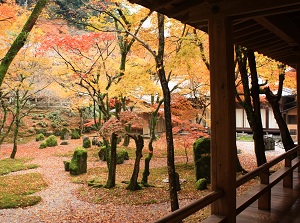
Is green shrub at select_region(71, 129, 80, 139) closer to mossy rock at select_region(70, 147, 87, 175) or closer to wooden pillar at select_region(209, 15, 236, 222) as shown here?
mossy rock at select_region(70, 147, 87, 175)

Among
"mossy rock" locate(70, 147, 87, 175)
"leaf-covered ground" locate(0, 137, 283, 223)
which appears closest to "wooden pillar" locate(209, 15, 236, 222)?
"leaf-covered ground" locate(0, 137, 283, 223)

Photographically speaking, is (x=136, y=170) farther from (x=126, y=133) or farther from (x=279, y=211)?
(x=279, y=211)

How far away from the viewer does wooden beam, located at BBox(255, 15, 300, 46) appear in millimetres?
3234

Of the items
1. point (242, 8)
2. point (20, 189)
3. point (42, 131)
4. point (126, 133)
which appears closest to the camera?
point (242, 8)

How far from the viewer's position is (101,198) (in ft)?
31.2

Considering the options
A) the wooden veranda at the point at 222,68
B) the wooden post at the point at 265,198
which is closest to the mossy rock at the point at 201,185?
the wooden post at the point at 265,198

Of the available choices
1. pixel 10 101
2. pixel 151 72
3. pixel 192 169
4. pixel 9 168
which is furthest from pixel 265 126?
pixel 10 101

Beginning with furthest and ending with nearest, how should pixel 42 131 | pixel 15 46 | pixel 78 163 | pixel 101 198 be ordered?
1. pixel 42 131
2. pixel 78 163
3. pixel 101 198
4. pixel 15 46

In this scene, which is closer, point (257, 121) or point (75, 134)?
point (257, 121)

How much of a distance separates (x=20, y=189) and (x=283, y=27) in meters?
10.8

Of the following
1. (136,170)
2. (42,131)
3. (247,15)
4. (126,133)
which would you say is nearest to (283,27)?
(247,15)

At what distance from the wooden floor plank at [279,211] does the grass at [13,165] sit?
12.7m

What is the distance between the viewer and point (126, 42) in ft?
34.3

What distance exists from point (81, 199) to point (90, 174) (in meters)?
3.68
